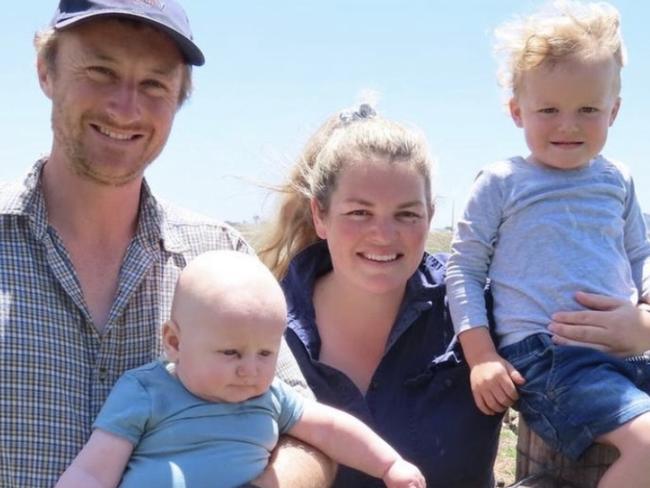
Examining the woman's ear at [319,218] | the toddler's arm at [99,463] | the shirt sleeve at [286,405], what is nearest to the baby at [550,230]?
the woman's ear at [319,218]

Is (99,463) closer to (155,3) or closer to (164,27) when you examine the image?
(164,27)

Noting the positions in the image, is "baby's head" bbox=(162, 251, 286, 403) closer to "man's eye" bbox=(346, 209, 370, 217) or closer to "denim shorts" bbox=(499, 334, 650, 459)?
"man's eye" bbox=(346, 209, 370, 217)

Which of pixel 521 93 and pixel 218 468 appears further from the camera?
pixel 521 93

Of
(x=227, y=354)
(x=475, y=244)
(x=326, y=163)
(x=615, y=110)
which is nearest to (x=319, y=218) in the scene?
(x=326, y=163)

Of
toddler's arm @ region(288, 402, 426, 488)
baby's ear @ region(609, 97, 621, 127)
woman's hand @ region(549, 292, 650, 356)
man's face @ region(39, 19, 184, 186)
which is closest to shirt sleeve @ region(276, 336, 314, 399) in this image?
toddler's arm @ region(288, 402, 426, 488)

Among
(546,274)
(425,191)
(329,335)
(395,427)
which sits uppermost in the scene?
(425,191)

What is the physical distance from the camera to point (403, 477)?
10.2 ft

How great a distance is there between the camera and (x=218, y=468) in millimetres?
2883

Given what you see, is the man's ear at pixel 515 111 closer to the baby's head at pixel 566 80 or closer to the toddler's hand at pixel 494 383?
the baby's head at pixel 566 80

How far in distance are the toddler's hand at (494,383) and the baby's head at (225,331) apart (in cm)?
102

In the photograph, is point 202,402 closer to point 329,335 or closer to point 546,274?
point 329,335

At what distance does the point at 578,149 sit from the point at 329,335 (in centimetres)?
132

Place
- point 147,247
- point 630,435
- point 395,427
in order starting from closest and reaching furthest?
point 630,435, point 147,247, point 395,427

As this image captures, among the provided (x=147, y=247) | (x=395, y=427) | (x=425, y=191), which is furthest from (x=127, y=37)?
(x=395, y=427)
